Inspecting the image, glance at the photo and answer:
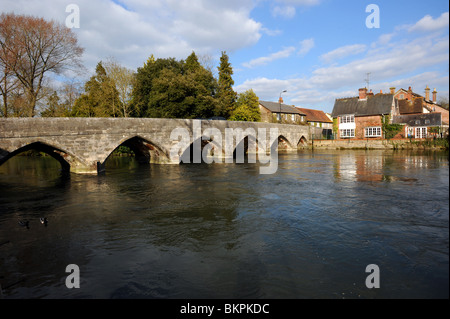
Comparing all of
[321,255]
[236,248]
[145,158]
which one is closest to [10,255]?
[236,248]

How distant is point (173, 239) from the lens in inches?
281

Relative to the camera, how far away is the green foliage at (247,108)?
1821 inches

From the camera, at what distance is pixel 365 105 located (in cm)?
4806

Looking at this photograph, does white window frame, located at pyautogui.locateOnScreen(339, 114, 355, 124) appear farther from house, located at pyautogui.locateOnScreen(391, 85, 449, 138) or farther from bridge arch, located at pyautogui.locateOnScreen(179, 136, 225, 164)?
bridge arch, located at pyautogui.locateOnScreen(179, 136, 225, 164)

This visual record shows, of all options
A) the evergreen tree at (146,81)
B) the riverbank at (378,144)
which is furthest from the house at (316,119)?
the evergreen tree at (146,81)

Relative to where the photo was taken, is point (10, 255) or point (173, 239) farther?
point (173, 239)

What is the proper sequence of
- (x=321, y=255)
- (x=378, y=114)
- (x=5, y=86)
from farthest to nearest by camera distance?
1. (x=378, y=114)
2. (x=5, y=86)
3. (x=321, y=255)

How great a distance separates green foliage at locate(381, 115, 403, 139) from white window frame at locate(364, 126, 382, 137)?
37.1 inches

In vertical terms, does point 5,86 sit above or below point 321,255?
above

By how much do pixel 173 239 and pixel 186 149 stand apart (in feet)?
68.0

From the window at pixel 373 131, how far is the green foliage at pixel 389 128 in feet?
3.18

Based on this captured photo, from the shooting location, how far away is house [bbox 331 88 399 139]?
46.1 m
